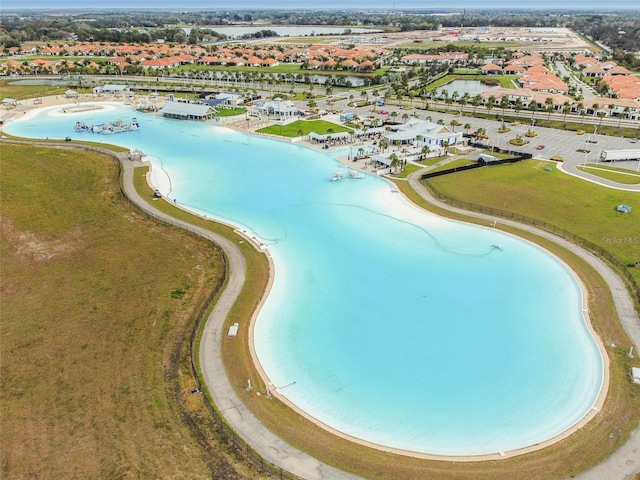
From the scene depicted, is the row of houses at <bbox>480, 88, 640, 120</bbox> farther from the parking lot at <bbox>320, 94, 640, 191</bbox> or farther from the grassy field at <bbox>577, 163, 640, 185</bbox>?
the grassy field at <bbox>577, 163, 640, 185</bbox>

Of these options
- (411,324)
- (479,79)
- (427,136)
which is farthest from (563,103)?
(411,324)

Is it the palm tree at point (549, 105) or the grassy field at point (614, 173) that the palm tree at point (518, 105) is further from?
the grassy field at point (614, 173)

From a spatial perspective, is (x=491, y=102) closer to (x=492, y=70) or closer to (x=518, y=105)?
(x=518, y=105)

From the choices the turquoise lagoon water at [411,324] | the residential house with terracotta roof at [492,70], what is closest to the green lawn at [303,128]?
the turquoise lagoon water at [411,324]

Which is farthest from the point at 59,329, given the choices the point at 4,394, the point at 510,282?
the point at 510,282

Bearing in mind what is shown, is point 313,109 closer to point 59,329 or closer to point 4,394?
point 59,329

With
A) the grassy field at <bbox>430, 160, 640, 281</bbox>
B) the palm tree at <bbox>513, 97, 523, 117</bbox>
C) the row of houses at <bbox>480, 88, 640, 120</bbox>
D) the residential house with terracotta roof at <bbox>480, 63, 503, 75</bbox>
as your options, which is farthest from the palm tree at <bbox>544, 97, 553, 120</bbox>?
the residential house with terracotta roof at <bbox>480, 63, 503, 75</bbox>
